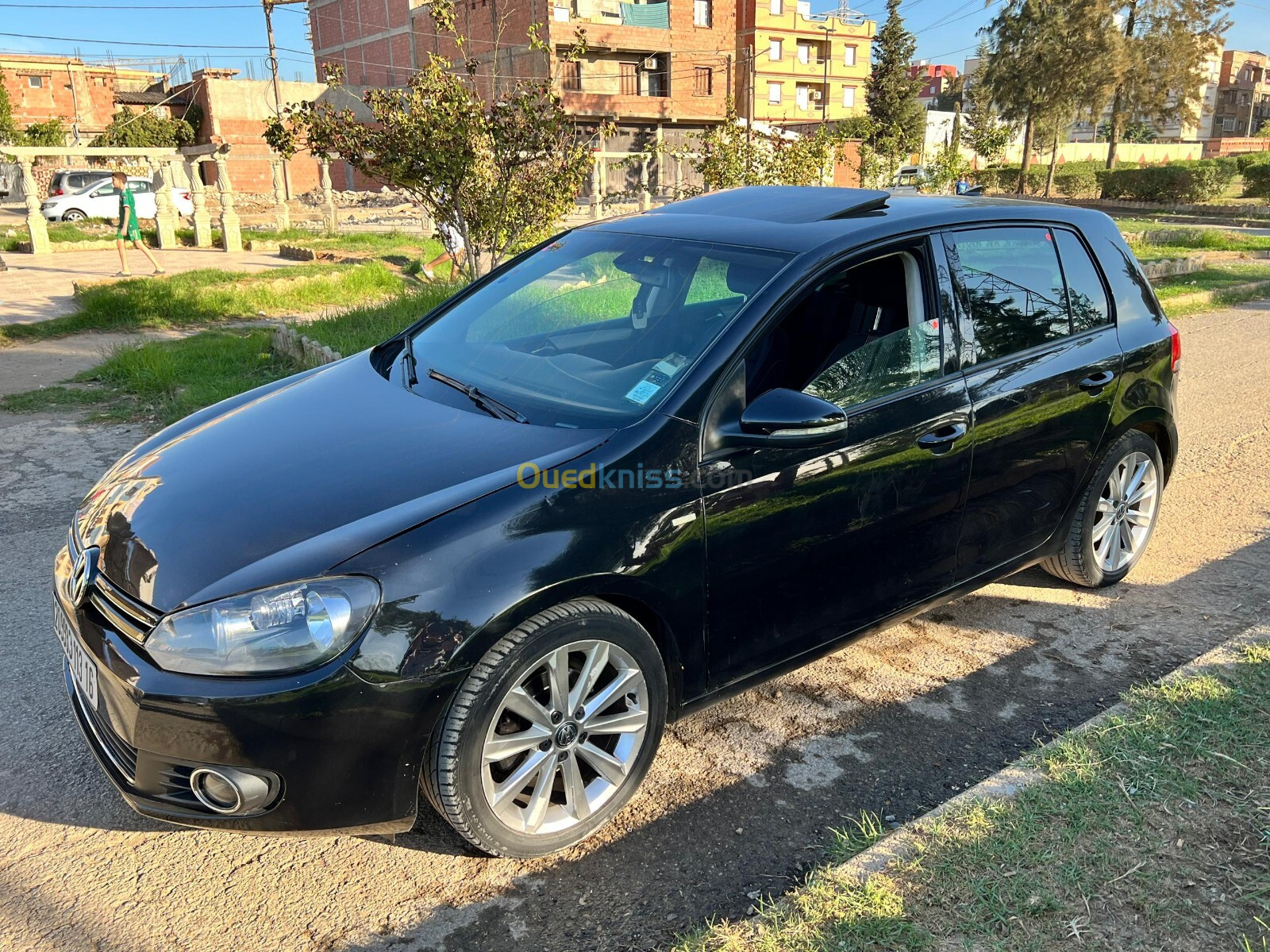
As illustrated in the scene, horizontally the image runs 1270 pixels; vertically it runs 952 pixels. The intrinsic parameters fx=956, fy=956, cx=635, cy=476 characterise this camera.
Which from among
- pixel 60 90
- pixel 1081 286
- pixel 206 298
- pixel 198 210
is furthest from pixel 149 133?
pixel 1081 286

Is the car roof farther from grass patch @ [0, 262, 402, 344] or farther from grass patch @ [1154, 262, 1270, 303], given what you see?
grass patch @ [0, 262, 402, 344]

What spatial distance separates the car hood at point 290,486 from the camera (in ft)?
8.09

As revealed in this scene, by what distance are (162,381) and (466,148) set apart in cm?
342

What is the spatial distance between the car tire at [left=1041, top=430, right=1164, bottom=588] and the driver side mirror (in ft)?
6.03

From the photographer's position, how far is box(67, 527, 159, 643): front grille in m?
2.44

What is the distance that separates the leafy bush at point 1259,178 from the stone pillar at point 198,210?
31.7m

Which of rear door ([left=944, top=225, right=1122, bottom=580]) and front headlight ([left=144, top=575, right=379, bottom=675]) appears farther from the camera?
rear door ([left=944, top=225, right=1122, bottom=580])

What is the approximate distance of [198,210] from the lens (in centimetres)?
2183

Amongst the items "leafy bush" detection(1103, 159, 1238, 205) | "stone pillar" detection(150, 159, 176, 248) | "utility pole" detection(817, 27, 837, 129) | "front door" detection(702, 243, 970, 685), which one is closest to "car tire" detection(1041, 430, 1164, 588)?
"front door" detection(702, 243, 970, 685)

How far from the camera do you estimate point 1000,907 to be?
2301 mm

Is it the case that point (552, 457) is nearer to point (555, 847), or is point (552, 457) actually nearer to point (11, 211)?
point (555, 847)

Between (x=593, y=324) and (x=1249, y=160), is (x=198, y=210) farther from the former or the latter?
(x=1249, y=160)

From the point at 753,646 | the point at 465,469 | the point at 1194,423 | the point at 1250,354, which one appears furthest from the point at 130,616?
the point at 1250,354

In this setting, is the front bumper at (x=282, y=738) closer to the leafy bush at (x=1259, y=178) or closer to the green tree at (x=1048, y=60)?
the leafy bush at (x=1259, y=178)
